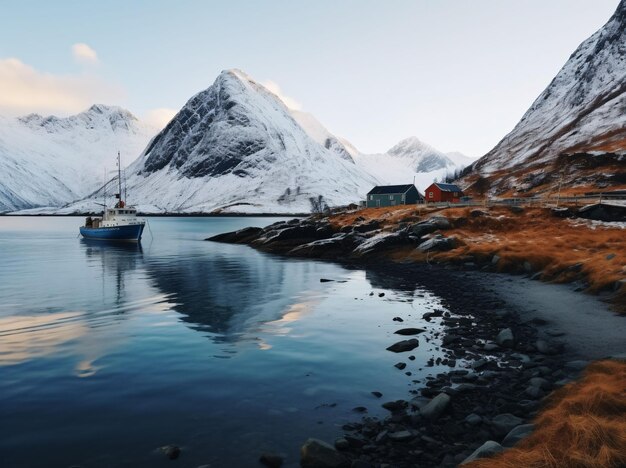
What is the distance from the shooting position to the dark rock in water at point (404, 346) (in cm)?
1938

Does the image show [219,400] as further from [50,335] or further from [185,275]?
[185,275]

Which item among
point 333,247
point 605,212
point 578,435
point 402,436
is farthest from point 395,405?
point 605,212

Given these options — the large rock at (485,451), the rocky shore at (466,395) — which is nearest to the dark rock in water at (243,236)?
the rocky shore at (466,395)

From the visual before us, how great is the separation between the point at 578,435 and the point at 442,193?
100058 mm

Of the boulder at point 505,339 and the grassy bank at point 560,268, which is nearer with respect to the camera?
the grassy bank at point 560,268

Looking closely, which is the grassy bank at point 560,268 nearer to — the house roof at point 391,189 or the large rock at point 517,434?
the large rock at point 517,434

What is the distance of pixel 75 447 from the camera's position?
11.6 m

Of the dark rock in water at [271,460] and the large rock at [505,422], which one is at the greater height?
the large rock at [505,422]

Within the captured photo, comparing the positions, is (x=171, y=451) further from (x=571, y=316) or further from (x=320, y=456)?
(x=571, y=316)

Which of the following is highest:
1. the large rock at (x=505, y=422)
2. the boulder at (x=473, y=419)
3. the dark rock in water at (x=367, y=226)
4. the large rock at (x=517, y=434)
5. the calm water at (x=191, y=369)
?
the dark rock in water at (x=367, y=226)

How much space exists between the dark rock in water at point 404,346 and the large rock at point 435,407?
6.38 meters

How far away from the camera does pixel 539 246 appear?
4266cm

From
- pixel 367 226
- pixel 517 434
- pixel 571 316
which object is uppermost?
pixel 367 226

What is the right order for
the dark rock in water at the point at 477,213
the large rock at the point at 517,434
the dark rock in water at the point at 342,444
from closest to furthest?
the large rock at the point at 517,434, the dark rock in water at the point at 342,444, the dark rock in water at the point at 477,213
